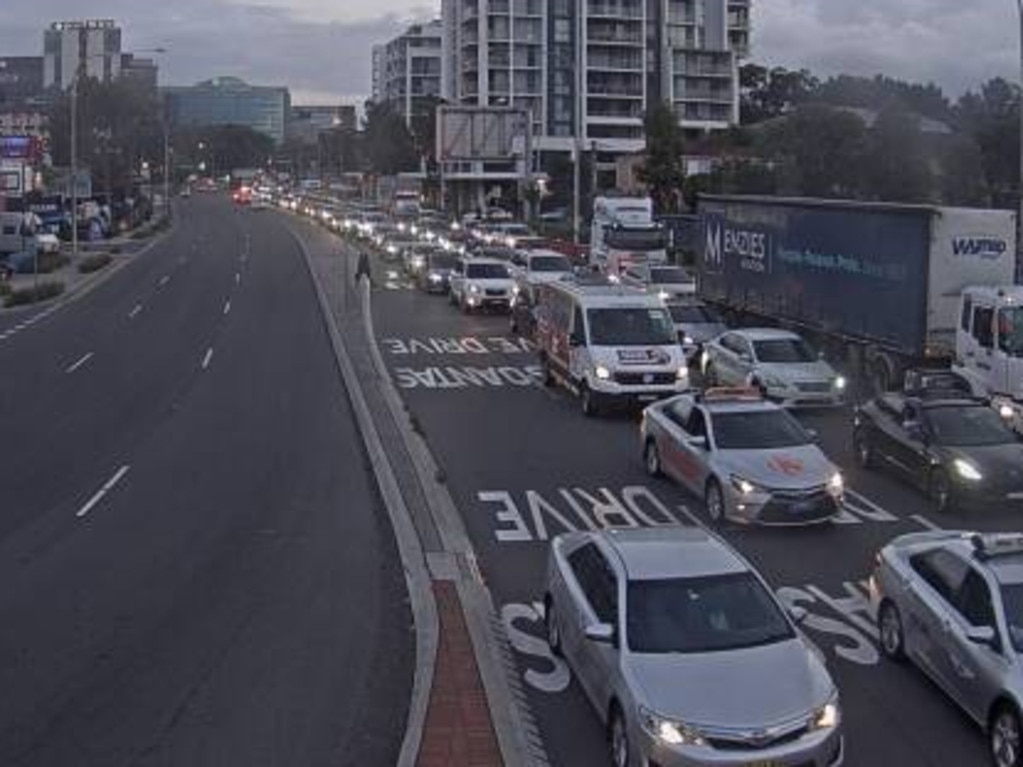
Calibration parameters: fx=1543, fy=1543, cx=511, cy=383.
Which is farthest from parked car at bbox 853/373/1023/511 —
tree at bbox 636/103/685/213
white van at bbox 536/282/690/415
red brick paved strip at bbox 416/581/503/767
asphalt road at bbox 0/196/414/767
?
tree at bbox 636/103/685/213

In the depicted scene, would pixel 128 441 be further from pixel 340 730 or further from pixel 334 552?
pixel 340 730

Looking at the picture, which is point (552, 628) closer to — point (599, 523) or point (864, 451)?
point (599, 523)

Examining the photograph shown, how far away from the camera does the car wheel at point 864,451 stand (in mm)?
21422

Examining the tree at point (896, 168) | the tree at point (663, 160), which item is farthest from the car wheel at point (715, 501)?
the tree at point (663, 160)

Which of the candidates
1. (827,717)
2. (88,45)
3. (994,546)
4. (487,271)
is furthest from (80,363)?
(88,45)

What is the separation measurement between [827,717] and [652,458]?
11281 millimetres

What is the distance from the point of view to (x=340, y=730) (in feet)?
35.7

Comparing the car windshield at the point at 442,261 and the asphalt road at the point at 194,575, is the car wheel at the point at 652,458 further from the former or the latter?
the car windshield at the point at 442,261

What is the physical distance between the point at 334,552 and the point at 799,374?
12.7 meters

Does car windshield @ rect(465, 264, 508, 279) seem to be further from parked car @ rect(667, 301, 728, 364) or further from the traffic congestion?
parked car @ rect(667, 301, 728, 364)

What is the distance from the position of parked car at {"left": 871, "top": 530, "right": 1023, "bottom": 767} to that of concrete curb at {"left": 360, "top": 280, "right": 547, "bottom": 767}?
3049mm

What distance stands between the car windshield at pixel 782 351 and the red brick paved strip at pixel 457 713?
1505cm

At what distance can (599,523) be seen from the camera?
1814cm

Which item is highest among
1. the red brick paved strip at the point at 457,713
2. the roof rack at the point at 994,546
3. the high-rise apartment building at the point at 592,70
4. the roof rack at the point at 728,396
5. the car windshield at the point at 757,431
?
the high-rise apartment building at the point at 592,70
